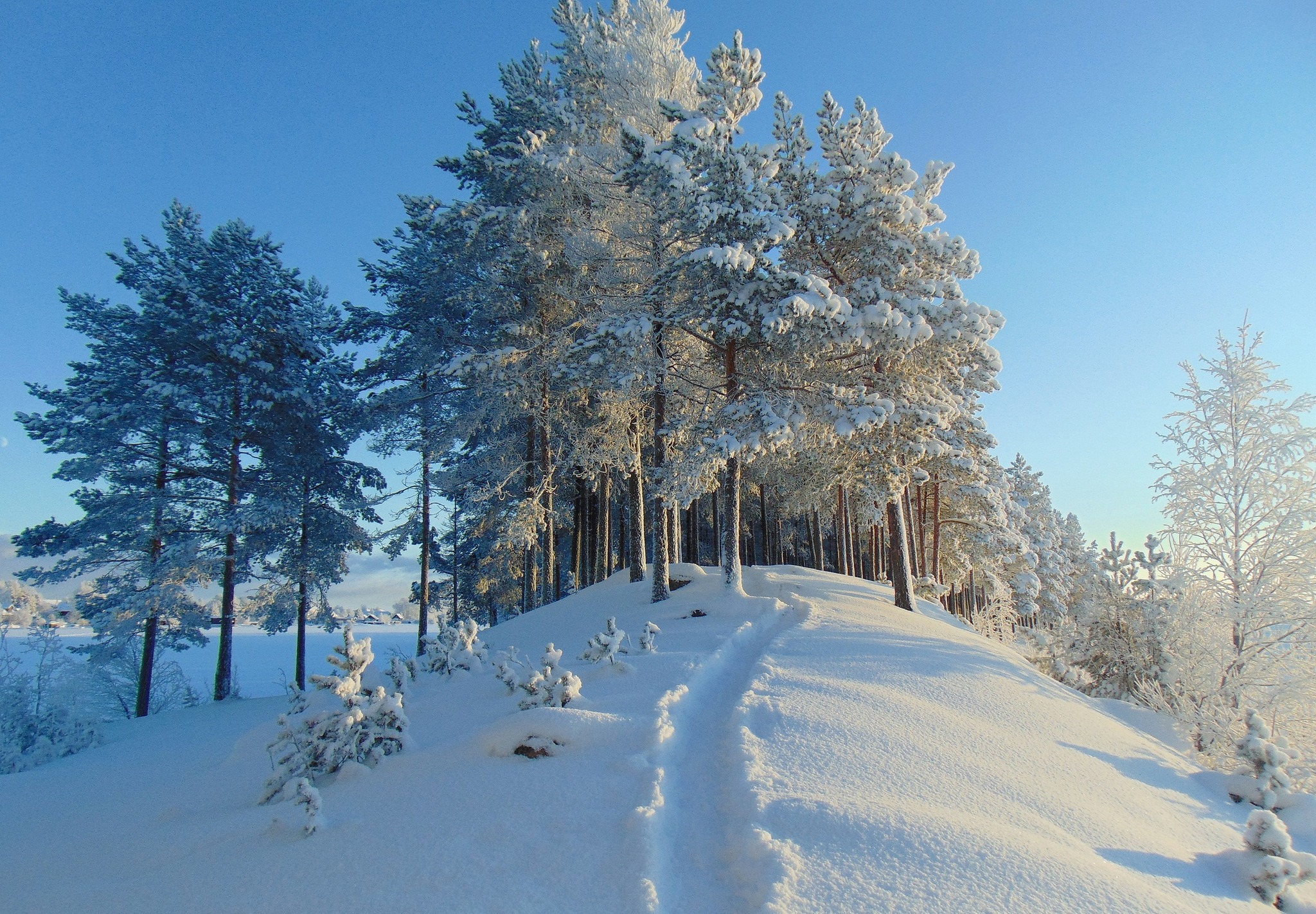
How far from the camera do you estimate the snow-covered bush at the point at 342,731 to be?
5.14 m

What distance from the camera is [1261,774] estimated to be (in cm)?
574

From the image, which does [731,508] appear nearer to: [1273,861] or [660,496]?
[660,496]

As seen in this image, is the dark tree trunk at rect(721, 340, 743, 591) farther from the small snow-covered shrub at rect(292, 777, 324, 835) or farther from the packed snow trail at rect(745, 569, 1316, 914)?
the small snow-covered shrub at rect(292, 777, 324, 835)

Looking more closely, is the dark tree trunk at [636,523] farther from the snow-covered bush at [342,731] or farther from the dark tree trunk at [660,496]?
the snow-covered bush at [342,731]

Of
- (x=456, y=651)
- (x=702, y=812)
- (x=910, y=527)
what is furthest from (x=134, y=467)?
(x=910, y=527)

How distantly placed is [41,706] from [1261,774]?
66.1ft

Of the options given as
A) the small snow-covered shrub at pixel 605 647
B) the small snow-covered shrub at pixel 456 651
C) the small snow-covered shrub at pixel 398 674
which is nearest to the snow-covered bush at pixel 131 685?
the small snow-covered shrub at pixel 456 651

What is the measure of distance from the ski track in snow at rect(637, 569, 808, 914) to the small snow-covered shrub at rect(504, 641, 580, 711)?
90cm

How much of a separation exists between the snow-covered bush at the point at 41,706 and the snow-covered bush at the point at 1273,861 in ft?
52.8

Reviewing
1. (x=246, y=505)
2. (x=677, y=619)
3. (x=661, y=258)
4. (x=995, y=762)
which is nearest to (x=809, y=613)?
(x=677, y=619)

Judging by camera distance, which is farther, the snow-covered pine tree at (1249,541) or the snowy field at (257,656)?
the snowy field at (257,656)

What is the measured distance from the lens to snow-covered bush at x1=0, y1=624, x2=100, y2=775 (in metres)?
10.7

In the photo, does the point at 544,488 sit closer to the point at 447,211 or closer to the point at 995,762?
the point at 447,211

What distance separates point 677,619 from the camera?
35.0ft
